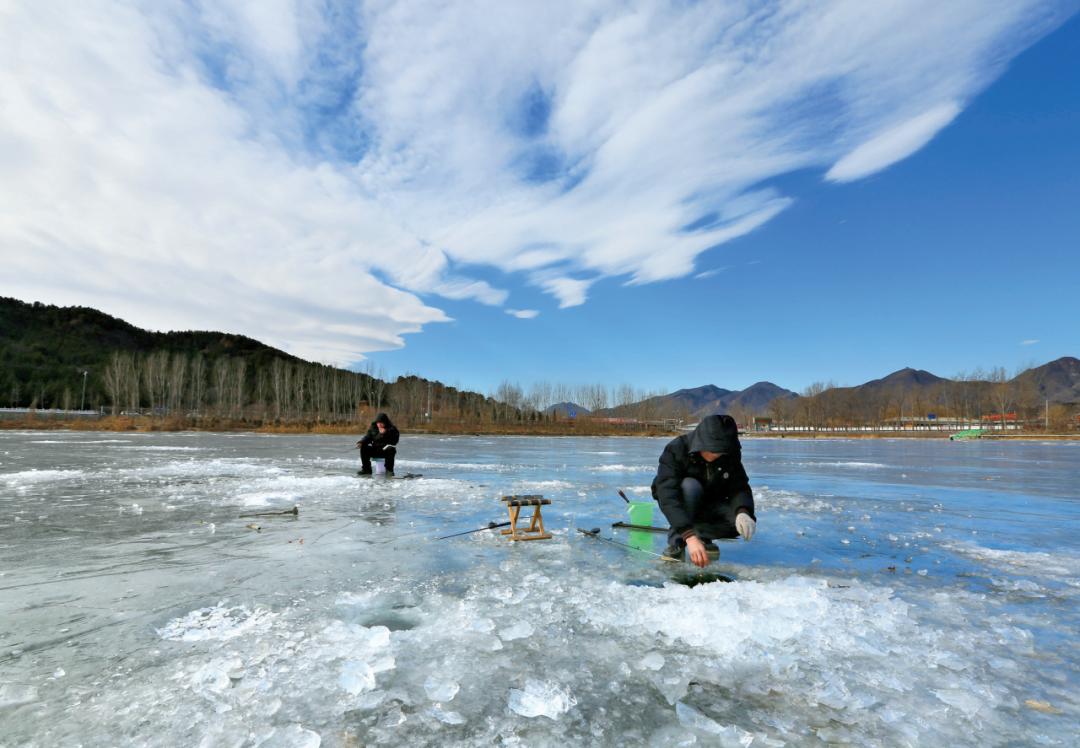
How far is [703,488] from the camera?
5312 millimetres

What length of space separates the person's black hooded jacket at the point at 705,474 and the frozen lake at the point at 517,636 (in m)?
0.63

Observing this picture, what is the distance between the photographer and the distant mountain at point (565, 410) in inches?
3785

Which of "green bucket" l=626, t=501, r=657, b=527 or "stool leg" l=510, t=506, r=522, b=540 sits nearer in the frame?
"stool leg" l=510, t=506, r=522, b=540

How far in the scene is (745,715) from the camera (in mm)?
2736

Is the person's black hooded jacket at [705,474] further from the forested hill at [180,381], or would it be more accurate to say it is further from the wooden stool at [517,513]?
the forested hill at [180,381]

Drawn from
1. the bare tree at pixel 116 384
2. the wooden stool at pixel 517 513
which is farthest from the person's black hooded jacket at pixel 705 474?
the bare tree at pixel 116 384

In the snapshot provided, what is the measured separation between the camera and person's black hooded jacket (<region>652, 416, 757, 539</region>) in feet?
16.3

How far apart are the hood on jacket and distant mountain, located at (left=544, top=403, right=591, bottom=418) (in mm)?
87453

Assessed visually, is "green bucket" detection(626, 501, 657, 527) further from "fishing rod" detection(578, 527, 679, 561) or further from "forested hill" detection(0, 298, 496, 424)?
"forested hill" detection(0, 298, 496, 424)

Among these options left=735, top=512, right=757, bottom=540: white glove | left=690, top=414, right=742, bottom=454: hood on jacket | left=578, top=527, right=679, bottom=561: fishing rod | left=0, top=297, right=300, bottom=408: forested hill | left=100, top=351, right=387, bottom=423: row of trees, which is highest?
left=0, top=297, right=300, bottom=408: forested hill

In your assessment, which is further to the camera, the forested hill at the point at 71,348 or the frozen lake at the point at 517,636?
the forested hill at the point at 71,348

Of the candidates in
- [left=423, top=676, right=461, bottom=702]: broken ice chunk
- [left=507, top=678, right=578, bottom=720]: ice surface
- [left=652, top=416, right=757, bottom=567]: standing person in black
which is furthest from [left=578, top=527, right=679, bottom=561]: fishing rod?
[left=423, top=676, right=461, bottom=702]: broken ice chunk

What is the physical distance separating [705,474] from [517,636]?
2.52 m

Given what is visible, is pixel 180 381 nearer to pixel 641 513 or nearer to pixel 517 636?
pixel 641 513
